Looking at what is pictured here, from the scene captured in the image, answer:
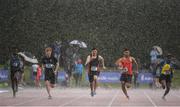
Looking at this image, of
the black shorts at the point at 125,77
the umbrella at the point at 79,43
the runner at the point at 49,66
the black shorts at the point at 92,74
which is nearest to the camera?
the runner at the point at 49,66

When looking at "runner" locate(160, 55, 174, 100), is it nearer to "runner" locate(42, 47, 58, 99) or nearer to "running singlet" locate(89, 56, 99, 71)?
"running singlet" locate(89, 56, 99, 71)

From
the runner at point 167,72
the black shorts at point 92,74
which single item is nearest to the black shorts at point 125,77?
the runner at point 167,72

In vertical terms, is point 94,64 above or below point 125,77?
above

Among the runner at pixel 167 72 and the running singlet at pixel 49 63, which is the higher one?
the running singlet at pixel 49 63

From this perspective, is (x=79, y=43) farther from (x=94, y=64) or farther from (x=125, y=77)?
(x=125, y=77)

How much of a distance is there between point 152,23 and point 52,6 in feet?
26.6

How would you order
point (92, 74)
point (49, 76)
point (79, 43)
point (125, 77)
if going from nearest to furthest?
point (49, 76), point (125, 77), point (92, 74), point (79, 43)

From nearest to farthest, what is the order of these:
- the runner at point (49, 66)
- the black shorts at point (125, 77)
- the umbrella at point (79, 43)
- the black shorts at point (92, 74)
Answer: the runner at point (49, 66) < the black shorts at point (125, 77) < the black shorts at point (92, 74) < the umbrella at point (79, 43)

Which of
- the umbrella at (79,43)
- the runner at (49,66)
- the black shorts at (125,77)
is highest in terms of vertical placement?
the umbrella at (79,43)

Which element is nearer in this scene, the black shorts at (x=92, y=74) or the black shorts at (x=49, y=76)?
the black shorts at (x=49, y=76)

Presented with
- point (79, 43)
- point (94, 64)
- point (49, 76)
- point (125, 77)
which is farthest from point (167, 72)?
point (79, 43)

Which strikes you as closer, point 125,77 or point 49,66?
point 49,66

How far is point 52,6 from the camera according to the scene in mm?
51719

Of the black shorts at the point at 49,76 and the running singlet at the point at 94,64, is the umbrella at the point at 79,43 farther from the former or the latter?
the black shorts at the point at 49,76
